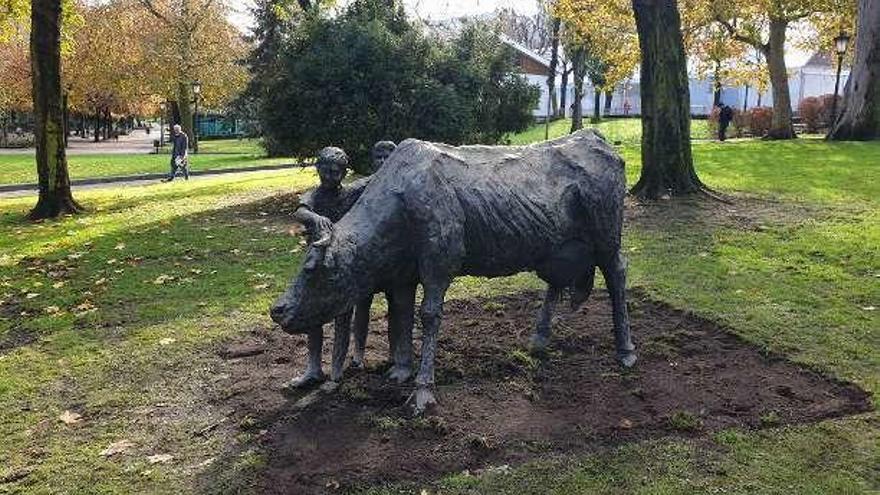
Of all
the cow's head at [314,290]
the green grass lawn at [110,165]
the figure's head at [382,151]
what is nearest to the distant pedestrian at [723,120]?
the green grass lawn at [110,165]

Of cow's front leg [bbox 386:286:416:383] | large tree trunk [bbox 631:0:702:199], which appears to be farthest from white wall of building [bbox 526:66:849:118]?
cow's front leg [bbox 386:286:416:383]

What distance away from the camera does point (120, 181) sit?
93.3ft

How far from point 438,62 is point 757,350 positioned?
35.8 ft

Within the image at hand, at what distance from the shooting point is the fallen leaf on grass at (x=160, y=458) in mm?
5395

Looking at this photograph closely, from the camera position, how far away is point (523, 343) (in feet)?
24.9

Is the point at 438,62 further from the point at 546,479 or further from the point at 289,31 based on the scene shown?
the point at 546,479

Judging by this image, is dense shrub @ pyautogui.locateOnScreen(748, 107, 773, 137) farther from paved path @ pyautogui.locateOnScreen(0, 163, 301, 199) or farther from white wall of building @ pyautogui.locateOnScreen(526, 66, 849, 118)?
paved path @ pyautogui.locateOnScreen(0, 163, 301, 199)

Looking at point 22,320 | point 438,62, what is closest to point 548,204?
point 22,320

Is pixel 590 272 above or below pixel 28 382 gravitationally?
above

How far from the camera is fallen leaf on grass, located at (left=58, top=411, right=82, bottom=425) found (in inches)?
241

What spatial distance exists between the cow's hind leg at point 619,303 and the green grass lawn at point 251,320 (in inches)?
58.4

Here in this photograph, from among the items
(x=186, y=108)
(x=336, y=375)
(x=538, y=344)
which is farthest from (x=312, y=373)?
(x=186, y=108)

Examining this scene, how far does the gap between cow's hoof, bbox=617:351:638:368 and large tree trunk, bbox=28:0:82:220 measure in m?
14.4

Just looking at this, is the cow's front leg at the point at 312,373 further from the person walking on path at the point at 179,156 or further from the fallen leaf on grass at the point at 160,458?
the person walking on path at the point at 179,156
